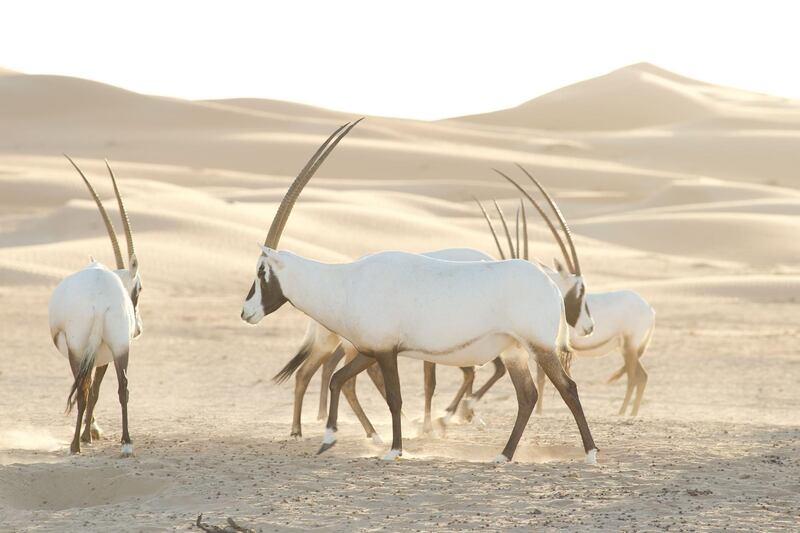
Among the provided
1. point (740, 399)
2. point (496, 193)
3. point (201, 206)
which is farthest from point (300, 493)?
point (496, 193)

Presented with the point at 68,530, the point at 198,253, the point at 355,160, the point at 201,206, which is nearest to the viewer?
the point at 68,530

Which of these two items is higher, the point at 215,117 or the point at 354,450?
the point at 215,117

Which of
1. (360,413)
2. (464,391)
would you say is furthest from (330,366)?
(464,391)

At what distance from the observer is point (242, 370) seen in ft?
52.4

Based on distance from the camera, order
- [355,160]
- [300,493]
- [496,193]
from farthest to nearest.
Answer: [355,160]
[496,193]
[300,493]

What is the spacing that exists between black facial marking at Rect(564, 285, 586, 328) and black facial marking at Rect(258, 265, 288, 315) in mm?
3007

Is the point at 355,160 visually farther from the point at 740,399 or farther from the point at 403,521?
the point at 403,521

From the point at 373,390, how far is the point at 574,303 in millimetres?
4348

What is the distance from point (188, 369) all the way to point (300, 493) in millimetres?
8937

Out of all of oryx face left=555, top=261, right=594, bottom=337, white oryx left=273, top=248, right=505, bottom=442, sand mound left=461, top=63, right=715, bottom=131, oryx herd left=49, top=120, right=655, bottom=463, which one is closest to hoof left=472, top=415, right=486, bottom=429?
white oryx left=273, top=248, right=505, bottom=442

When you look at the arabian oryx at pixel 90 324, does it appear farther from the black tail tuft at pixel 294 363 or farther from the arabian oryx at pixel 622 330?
the arabian oryx at pixel 622 330

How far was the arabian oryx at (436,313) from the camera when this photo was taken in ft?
27.2

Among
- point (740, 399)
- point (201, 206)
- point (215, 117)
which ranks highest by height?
point (215, 117)

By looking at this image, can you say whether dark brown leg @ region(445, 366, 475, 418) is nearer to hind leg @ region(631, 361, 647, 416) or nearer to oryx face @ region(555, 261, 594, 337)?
oryx face @ region(555, 261, 594, 337)
